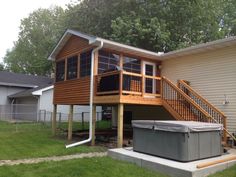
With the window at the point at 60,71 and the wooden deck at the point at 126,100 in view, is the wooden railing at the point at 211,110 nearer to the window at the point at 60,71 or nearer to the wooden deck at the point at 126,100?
the wooden deck at the point at 126,100

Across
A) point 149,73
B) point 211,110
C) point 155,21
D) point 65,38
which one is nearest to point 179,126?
point 211,110

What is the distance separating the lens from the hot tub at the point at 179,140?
22.4ft

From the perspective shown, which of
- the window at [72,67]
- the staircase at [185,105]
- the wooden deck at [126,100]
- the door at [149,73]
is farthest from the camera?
the door at [149,73]

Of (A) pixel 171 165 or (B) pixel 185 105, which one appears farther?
(B) pixel 185 105

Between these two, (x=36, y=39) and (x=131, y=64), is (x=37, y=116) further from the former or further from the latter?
(x=36, y=39)

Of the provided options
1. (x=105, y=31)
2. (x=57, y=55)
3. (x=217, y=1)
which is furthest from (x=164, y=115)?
(x=217, y=1)

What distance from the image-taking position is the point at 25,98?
24016mm

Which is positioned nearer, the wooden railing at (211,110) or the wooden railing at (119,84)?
the wooden railing at (211,110)

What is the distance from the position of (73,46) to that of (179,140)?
7.88m

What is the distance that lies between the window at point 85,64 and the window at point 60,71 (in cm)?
195

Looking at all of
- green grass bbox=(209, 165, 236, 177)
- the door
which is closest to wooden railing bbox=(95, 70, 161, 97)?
the door

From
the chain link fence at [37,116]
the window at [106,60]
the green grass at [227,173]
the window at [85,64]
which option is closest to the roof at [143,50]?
the window at [106,60]

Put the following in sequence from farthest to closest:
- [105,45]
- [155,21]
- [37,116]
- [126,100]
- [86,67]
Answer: [37,116] → [155,21] → [86,67] → [105,45] → [126,100]

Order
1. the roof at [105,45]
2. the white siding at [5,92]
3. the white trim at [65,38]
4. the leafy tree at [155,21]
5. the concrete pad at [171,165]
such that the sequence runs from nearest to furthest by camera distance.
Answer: the concrete pad at [171,165]
the roof at [105,45]
the white trim at [65,38]
the leafy tree at [155,21]
the white siding at [5,92]
